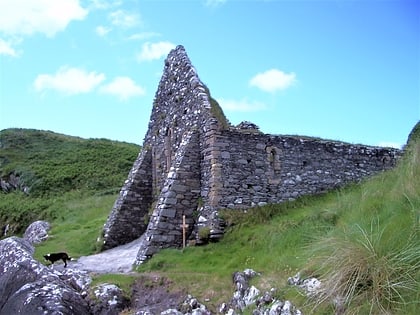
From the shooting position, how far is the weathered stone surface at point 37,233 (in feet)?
69.6

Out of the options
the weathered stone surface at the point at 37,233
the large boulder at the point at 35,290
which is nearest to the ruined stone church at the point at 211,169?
the large boulder at the point at 35,290

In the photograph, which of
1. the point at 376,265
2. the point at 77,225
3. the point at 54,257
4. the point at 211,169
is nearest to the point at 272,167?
the point at 211,169

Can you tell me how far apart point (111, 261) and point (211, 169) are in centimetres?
426

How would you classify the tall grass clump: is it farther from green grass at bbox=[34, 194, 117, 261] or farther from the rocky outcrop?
green grass at bbox=[34, 194, 117, 261]

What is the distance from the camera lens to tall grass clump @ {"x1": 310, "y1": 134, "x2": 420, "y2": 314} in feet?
22.5

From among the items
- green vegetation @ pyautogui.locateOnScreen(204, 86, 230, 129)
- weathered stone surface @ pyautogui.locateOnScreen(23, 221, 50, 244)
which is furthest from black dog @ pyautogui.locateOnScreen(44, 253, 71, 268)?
weathered stone surface @ pyautogui.locateOnScreen(23, 221, 50, 244)

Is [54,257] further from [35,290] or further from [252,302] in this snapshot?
[252,302]

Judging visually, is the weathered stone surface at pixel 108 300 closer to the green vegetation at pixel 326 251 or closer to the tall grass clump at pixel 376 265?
the green vegetation at pixel 326 251

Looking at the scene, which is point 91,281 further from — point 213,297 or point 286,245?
point 286,245

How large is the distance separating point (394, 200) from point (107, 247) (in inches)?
444

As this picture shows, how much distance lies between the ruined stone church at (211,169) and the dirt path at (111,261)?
567mm

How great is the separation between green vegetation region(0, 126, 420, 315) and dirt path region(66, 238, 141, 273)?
955 mm

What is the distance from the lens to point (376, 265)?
23.4ft

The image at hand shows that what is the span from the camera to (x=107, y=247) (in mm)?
17641
